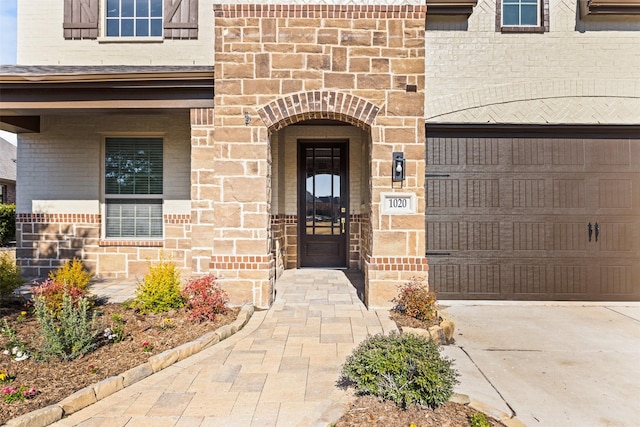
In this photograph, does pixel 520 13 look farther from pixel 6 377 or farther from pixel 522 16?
pixel 6 377

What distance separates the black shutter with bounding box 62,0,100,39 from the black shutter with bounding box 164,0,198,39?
133 centimetres

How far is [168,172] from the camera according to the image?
7.26 m

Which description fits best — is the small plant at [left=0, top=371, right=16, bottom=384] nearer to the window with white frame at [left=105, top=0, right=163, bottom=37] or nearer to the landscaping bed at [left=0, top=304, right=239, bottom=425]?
the landscaping bed at [left=0, top=304, right=239, bottom=425]

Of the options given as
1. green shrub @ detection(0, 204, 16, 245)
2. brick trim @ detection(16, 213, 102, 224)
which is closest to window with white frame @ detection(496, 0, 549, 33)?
brick trim @ detection(16, 213, 102, 224)

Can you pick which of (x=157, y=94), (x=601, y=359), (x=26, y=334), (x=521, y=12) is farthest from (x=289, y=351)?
(x=521, y=12)

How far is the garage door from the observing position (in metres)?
6.21

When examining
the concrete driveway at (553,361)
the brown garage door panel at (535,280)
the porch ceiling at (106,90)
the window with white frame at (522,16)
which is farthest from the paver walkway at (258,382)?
the window with white frame at (522,16)

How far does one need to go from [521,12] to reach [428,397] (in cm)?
650

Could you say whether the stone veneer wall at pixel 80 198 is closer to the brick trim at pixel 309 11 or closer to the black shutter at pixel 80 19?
the black shutter at pixel 80 19

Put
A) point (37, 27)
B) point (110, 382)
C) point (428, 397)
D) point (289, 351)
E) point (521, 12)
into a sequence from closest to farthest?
point (428, 397) → point (110, 382) → point (289, 351) → point (521, 12) → point (37, 27)

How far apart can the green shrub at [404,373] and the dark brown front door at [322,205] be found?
5511 millimetres

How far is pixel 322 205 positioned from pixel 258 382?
5.54m

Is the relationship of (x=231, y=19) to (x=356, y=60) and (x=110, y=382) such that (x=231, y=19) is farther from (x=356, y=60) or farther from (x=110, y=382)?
(x=110, y=382)

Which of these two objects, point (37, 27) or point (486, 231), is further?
point (37, 27)
